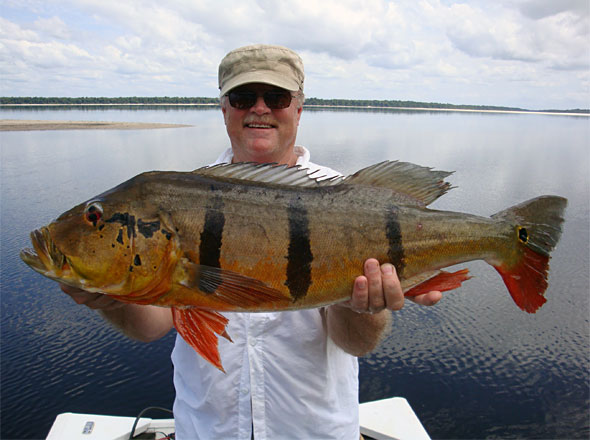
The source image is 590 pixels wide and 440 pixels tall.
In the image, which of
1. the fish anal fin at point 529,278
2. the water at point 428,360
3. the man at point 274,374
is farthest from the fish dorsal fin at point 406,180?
the water at point 428,360

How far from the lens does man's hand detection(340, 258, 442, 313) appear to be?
8.76 feet

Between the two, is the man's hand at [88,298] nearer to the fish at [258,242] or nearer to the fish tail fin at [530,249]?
the fish at [258,242]

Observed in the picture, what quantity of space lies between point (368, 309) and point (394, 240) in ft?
1.68

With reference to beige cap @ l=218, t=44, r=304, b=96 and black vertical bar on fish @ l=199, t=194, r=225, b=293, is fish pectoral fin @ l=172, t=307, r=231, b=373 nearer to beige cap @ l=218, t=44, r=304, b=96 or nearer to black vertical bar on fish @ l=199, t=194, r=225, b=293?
black vertical bar on fish @ l=199, t=194, r=225, b=293

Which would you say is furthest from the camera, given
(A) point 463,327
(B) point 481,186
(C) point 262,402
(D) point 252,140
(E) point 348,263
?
(B) point 481,186

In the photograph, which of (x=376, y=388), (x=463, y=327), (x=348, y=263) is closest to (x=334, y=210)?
(x=348, y=263)

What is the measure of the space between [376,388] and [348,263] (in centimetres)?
1124

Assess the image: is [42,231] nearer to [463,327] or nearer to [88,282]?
[88,282]

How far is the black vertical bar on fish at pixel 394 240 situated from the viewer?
108 inches

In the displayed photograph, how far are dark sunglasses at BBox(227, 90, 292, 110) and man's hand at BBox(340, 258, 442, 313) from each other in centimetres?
192

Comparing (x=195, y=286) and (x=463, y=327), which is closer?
(x=195, y=286)

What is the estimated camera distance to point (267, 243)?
8.35 feet

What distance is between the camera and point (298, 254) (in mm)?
2598

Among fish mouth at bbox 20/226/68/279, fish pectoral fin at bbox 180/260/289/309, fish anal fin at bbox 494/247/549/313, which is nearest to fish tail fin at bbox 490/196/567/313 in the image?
fish anal fin at bbox 494/247/549/313
